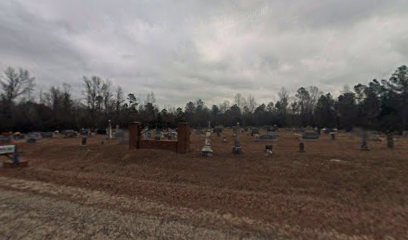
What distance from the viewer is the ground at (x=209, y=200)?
5562 millimetres

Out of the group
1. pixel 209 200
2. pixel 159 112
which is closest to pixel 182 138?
pixel 209 200

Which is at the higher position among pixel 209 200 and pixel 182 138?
pixel 182 138

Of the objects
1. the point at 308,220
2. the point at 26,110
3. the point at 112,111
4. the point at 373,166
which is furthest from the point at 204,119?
the point at 308,220

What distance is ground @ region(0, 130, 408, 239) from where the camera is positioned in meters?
5.56

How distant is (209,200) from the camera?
779 centimetres

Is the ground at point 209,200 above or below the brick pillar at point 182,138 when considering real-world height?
below

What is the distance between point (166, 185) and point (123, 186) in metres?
1.47

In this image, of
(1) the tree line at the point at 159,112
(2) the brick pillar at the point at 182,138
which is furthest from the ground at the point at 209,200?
(1) the tree line at the point at 159,112

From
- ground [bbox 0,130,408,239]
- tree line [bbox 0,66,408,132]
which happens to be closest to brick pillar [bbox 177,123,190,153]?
ground [bbox 0,130,408,239]

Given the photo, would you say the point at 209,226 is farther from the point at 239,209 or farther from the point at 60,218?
the point at 60,218

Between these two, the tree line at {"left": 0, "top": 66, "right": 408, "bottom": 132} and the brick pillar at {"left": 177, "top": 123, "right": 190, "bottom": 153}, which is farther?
the tree line at {"left": 0, "top": 66, "right": 408, "bottom": 132}

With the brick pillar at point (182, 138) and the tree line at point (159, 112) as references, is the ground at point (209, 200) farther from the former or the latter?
the tree line at point (159, 112)

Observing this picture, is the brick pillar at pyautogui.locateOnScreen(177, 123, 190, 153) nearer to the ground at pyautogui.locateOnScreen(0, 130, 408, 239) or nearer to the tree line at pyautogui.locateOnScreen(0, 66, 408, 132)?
the ground at pyautogui.locateOnScreen(0, 130, 408, 239)

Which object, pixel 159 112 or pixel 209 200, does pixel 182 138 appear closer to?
pixel 209 200
